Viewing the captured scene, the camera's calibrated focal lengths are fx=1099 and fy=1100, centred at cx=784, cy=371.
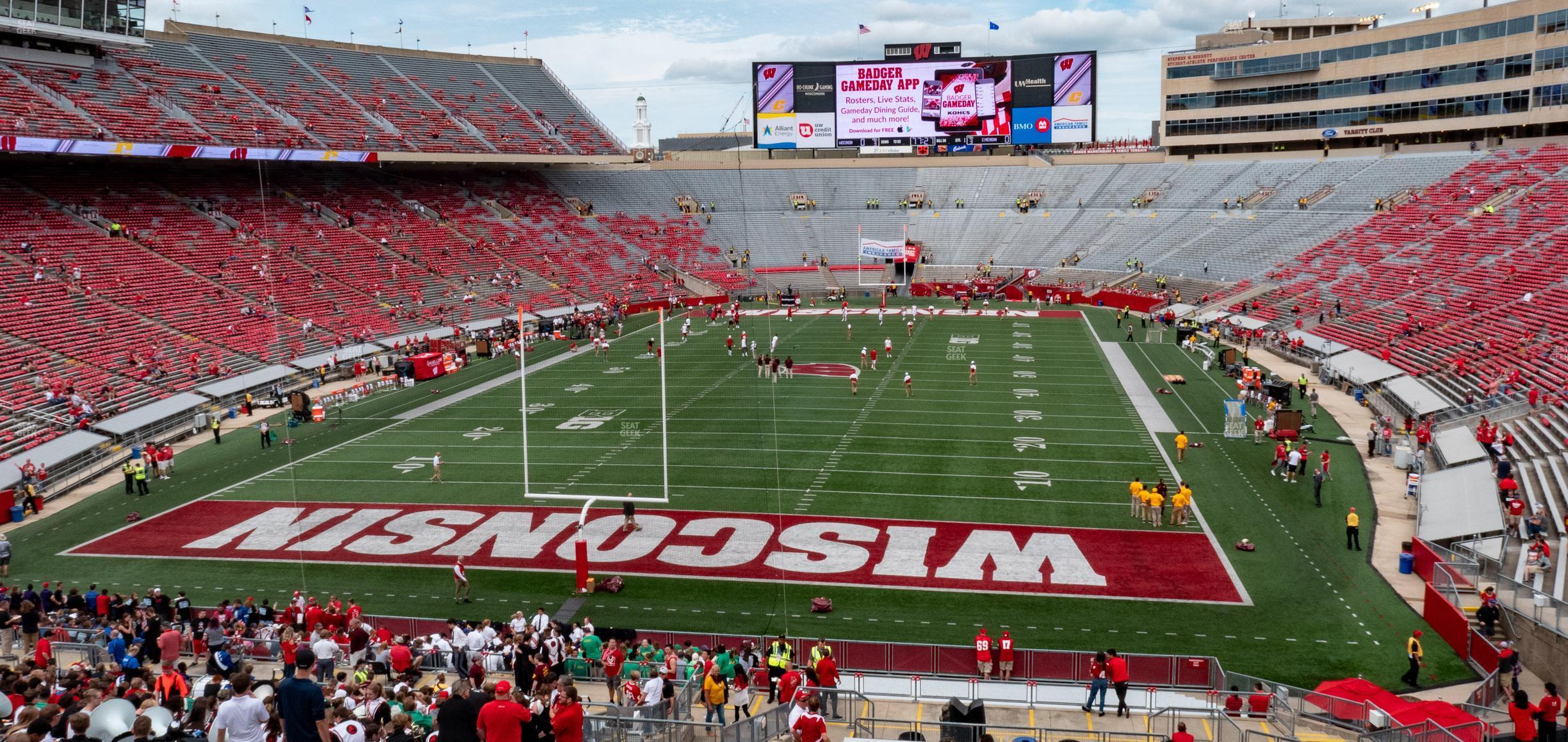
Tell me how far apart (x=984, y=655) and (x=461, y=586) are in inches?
309

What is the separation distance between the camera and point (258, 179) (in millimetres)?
47375

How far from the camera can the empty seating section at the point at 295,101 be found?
39.8m

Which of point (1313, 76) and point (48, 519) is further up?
point (1313, 76)

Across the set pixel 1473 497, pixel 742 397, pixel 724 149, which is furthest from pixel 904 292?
pixel 1473 497

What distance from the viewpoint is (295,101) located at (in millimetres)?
50750

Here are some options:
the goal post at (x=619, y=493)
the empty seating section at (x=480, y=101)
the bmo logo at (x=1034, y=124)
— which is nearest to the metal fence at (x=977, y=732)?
the goal post at (x=619, y=493)

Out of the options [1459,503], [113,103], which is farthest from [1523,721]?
[113,103]

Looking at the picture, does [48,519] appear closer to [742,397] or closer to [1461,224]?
[742,397]

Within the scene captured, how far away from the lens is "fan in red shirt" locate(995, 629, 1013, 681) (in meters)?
13.3

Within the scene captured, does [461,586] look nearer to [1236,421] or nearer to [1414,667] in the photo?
[1414,667]

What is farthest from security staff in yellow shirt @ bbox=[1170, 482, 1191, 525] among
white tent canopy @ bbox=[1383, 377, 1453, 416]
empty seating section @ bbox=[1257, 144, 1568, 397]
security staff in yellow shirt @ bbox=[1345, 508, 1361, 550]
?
empty seating section @ bbox=[1257, 144, 1568, 397]

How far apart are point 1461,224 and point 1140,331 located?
13.0 m

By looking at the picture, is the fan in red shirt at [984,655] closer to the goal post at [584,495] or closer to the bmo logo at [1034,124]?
the goal post at [584,495]

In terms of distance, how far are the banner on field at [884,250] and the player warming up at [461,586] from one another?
44377 mm
